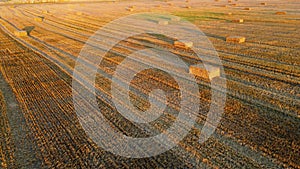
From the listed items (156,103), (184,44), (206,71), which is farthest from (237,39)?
(156,103)

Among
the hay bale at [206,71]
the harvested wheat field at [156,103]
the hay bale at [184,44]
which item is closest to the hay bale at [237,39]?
the harvested wheat field at [156,103]

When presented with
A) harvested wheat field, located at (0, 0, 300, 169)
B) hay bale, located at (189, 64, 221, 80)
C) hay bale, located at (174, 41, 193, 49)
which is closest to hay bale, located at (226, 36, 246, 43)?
harvested wheat field, located at (0, 0, 300, 169)

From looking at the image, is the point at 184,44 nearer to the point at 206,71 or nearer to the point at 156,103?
the point at 206,71

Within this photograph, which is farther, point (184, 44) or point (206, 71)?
point (184, 44)

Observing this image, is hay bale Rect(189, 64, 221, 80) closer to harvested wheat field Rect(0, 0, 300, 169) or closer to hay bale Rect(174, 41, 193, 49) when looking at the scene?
harvested wheat field Rect(0, 0, 300, 169)

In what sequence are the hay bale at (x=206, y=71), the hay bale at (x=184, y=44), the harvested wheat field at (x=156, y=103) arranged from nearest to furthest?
the harvested wheat field at (x=156, y=103)
the hay bale at (x=206, y=71)
the hay bale at (x=184, y=44)

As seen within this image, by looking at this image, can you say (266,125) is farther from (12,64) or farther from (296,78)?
(12,64)

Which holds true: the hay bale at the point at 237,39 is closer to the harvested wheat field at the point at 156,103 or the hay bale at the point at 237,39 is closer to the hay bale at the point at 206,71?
the harvested wheat field at the point at 156,103

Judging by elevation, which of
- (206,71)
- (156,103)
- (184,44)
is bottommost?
(156,103)

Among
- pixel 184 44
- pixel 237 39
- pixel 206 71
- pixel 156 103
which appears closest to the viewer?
pixel 156 103

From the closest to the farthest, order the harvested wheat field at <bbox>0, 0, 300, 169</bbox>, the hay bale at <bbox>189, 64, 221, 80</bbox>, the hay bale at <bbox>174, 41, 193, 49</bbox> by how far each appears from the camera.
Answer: the harvested wheat field at <bbox>0, 0, 300, 169</bbox> → the hay bale at <bbox>189, 64, 221, 80</bbox> → the hay bale at <bbox>174, 41, 193, 49</bbox>

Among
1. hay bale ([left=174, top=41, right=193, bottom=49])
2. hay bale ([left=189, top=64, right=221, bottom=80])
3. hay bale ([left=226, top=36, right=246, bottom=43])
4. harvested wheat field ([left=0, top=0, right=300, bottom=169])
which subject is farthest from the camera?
hay bale ([left=226, top=36, right=246, bottom=43])

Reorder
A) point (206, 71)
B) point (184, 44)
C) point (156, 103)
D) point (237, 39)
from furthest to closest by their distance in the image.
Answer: point (237, 39) → point (184, 44) → point (206, 71) → point (156, 103)
